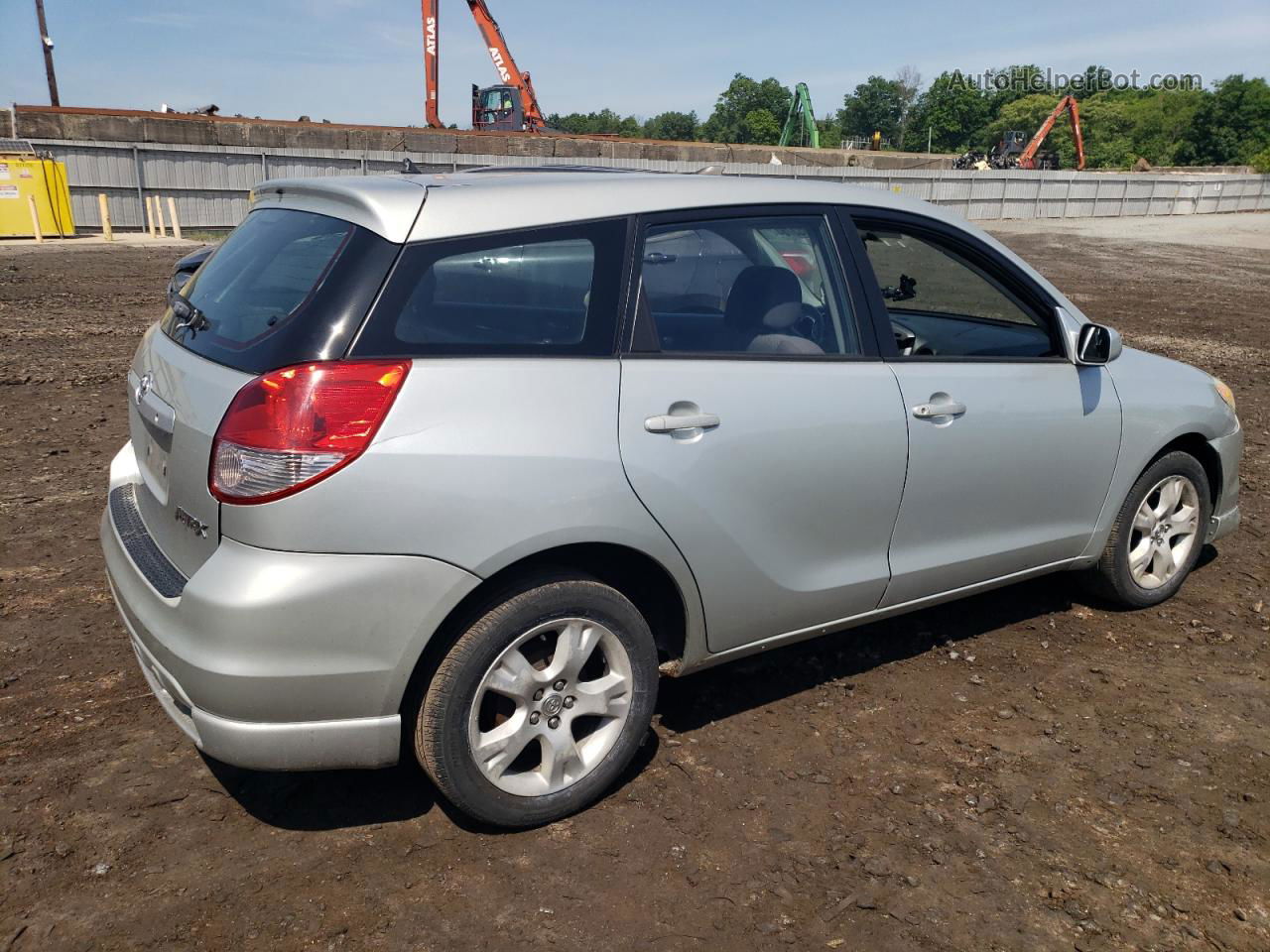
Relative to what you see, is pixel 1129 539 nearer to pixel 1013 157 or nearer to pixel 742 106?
pixel 1013 157

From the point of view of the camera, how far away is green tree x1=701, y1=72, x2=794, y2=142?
152375mm

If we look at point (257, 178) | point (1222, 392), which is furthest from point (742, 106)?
point (1222, 392)

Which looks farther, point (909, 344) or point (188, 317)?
point (909, 344)

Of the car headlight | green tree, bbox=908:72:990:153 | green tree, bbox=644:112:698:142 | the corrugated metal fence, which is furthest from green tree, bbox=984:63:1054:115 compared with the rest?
the car headlight

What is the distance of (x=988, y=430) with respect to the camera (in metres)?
3.61

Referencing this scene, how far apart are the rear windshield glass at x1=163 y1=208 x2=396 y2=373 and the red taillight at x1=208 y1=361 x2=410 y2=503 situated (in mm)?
62

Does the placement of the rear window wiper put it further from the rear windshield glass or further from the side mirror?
the side mirror

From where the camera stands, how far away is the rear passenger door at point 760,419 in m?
2.91

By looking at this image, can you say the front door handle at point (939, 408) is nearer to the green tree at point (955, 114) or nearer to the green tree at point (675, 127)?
the green tree at point (955, 114)

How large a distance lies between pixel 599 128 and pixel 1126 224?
124 m

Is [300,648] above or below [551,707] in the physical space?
above

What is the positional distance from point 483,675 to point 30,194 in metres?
23.1

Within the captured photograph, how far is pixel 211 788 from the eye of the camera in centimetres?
307

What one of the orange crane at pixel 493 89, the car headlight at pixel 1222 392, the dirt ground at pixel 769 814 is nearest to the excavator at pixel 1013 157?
the orange crane at pixel 493 89
